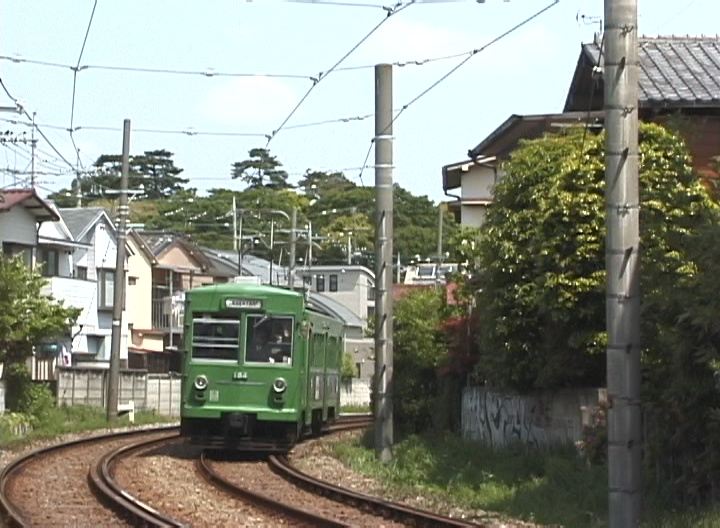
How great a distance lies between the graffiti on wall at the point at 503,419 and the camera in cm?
2180

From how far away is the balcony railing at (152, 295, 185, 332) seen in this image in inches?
2574

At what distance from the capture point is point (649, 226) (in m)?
16.0

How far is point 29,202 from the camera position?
46250mm

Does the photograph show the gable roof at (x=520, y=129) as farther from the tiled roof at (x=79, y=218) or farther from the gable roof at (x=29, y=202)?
the tiled roof at (x=79, y=218)

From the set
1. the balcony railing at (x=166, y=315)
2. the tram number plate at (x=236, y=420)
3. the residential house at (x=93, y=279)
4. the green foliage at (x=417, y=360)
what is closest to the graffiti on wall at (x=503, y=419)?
the green foliage at (x=417, y=360)

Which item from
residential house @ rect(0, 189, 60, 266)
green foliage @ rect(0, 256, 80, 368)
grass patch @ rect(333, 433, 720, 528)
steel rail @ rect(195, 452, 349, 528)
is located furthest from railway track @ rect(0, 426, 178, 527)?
residential house @ rect(0, 189, 60, 266)

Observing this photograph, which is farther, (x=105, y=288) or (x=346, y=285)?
(x=346, y=285)

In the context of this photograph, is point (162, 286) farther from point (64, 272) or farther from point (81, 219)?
point (64, 272)

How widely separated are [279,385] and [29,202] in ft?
80.2

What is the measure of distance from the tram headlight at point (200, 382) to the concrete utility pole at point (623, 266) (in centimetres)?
1277

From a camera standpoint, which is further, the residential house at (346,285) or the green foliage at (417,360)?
the residential house at (346,285)

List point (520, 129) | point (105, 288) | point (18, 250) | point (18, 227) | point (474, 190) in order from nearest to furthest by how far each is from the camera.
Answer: point (520, 129) < point (474, 190) < point (18, 227) < point (18, 250) < point (105, 288)

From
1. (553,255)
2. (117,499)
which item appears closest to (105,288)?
(553,255)

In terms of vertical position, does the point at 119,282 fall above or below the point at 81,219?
below
